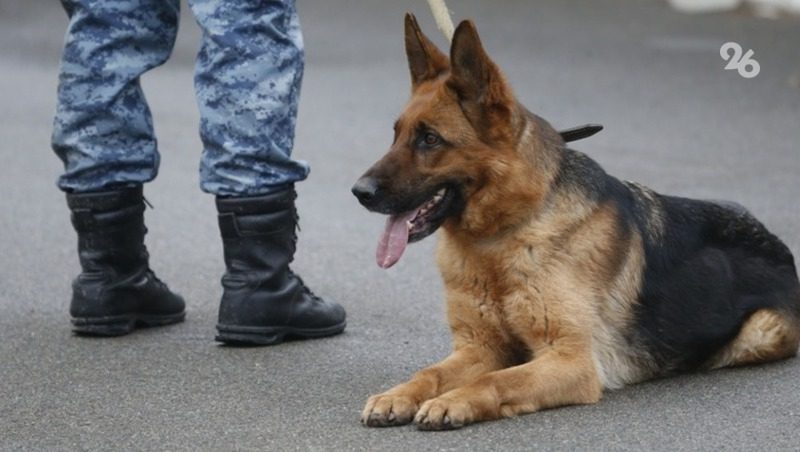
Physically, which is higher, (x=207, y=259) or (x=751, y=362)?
(x=751, y=362)

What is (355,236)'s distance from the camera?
7348mm

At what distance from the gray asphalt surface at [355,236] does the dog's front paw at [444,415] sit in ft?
0.17

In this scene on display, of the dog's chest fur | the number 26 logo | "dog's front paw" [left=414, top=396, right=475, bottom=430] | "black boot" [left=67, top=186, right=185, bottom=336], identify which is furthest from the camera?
the number 26 logo

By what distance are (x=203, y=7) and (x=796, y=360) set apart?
2165 millimetres

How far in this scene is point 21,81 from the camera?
12.2 m

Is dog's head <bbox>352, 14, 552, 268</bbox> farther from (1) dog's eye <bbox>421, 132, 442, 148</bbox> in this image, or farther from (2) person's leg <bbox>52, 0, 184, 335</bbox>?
(2) person's leg <bbox>52, 0, 184, 335</bbox>

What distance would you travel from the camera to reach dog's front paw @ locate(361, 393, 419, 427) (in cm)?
426

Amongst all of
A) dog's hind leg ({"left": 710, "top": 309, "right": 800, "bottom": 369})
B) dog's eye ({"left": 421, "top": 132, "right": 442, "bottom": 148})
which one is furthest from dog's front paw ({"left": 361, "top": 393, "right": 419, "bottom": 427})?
dog's hind leg ({"left": 710, "top": 309, "right": 800, "bottom": 369})

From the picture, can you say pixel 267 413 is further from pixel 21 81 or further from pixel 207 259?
pixel 21 81

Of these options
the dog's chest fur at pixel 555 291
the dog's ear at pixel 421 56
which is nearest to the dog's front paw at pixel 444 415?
the dog's chest fur at pixel 555 291

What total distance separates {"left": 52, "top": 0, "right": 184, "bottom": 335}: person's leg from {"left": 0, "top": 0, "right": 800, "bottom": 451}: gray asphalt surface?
157mm

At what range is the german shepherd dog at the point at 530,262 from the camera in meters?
4.47

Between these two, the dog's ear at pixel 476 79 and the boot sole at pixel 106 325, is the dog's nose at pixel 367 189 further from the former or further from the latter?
the boot sole at pixel 106 325

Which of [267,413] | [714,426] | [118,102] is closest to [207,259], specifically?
[118,102]
